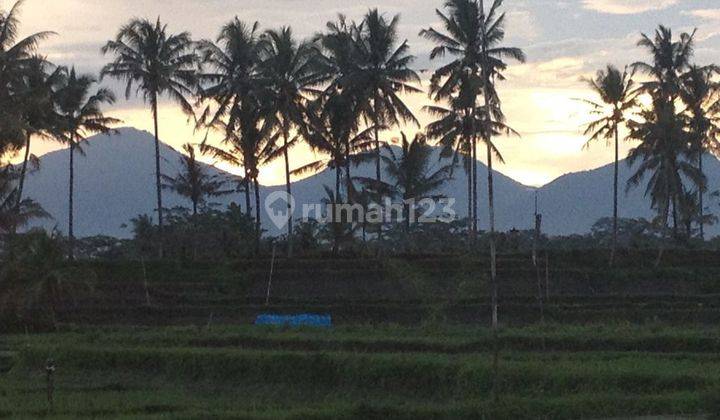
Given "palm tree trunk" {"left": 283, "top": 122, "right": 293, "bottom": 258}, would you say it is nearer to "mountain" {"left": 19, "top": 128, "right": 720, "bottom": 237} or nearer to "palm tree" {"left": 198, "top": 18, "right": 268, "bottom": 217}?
"palm tree" {"left": 198, "top": 18, "right": 268, "bottom": 217}

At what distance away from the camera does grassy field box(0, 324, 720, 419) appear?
1998 centimetres

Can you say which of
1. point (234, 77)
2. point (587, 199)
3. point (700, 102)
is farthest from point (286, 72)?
point (587, 199)

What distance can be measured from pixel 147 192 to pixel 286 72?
115929 mm

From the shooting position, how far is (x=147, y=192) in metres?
158

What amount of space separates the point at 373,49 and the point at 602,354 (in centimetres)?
2368

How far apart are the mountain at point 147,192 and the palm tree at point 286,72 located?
90853mm

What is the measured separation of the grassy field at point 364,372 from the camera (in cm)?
1998

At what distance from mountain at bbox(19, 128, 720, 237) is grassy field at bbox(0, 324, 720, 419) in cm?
10737

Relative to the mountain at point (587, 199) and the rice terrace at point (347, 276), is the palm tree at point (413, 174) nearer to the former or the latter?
the rice terrace at point (347, 276)

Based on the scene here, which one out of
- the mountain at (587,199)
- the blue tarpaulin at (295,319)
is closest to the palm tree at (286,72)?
the blue tarpaulin at (295,319)

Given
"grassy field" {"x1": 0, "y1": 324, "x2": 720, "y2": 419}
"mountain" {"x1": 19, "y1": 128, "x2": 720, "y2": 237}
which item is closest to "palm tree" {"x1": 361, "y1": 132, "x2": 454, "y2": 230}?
"grassy field" {"x1": 0, "y1": 324, "x2": 720, "y2": 419}

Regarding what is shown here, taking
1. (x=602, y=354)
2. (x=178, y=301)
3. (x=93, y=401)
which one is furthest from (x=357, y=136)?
(x=93, y=401)

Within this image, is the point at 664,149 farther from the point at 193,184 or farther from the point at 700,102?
the point at 193,184

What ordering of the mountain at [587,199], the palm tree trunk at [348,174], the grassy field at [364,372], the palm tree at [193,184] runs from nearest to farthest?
the grassy field at [364,372] < the palm tree trunk at [348,174] < the palm tree at [193,184] < the mountain at [587,199]
